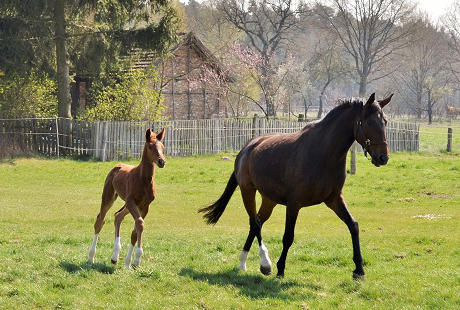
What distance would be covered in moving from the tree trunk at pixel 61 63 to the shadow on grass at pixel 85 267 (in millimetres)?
24256

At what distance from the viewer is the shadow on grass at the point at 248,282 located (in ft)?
27.4

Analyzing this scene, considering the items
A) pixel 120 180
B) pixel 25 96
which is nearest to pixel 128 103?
pixel 25 96

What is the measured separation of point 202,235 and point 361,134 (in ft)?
20.7

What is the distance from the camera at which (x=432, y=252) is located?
461 inches

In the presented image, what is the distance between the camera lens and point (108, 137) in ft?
100.0

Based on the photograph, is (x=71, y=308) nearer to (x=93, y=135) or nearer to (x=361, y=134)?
(x=361, y=134)

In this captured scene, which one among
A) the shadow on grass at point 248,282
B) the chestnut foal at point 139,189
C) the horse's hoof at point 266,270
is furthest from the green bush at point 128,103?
the horse's hoof at point 266,270

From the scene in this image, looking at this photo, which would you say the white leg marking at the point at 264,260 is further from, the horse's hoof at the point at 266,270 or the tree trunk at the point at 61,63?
the tree trunk at the point at 61,63

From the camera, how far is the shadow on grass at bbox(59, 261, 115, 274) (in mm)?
9531

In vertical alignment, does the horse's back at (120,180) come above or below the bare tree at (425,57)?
below

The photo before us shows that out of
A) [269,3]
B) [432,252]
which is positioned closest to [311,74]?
[269,3]

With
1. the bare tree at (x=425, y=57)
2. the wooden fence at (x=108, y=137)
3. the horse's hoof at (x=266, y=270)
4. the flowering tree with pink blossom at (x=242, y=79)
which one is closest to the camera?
the horse's hoof at (x=266, y=270)

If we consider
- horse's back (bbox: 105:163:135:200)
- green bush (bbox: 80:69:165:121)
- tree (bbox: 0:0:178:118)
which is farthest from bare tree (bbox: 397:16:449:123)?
horse's back (bbox: 105:163:135:200)

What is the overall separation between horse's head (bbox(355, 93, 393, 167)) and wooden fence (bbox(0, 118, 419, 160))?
895 inches
